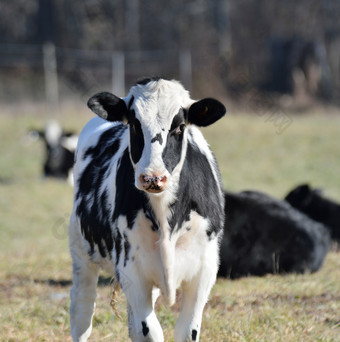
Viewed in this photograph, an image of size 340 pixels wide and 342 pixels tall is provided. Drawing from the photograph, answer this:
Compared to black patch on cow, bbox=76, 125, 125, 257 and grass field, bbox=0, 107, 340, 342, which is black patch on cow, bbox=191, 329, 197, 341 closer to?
grass field, bbox=0, 107, 340, 342

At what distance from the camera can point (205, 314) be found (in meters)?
5.62

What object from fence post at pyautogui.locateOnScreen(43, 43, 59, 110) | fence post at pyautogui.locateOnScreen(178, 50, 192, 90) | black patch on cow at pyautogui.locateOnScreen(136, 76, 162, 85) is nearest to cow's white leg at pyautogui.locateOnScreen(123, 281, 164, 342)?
black patch on cow at pyautogui.locateOnScreen(136, 76, 162, 85)

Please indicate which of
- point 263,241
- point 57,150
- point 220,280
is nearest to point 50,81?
point 57,150

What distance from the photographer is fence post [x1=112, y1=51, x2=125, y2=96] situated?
94.8 feet

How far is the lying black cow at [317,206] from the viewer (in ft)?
32.0

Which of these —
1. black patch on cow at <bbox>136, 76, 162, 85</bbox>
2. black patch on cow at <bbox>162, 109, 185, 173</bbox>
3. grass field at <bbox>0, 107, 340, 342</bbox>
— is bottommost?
grass field at <bbox>0, 107, 340, 342</bbox>

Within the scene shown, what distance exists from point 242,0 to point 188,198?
33927 mm

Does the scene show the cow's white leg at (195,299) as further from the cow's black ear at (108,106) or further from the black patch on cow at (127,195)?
the cow's black ear at (108,106)

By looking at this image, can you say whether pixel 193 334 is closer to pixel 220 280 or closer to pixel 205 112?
pixel 205 112

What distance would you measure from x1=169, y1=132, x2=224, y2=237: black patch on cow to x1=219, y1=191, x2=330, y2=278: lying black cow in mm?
3118

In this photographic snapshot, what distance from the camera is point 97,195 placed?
16.6 feet

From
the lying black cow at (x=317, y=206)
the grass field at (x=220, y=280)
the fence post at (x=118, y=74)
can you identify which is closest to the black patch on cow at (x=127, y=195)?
the grass field at (x=220, y=280)

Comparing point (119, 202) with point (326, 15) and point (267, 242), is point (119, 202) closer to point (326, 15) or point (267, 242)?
point (267, 242)

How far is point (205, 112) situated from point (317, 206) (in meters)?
5.94
